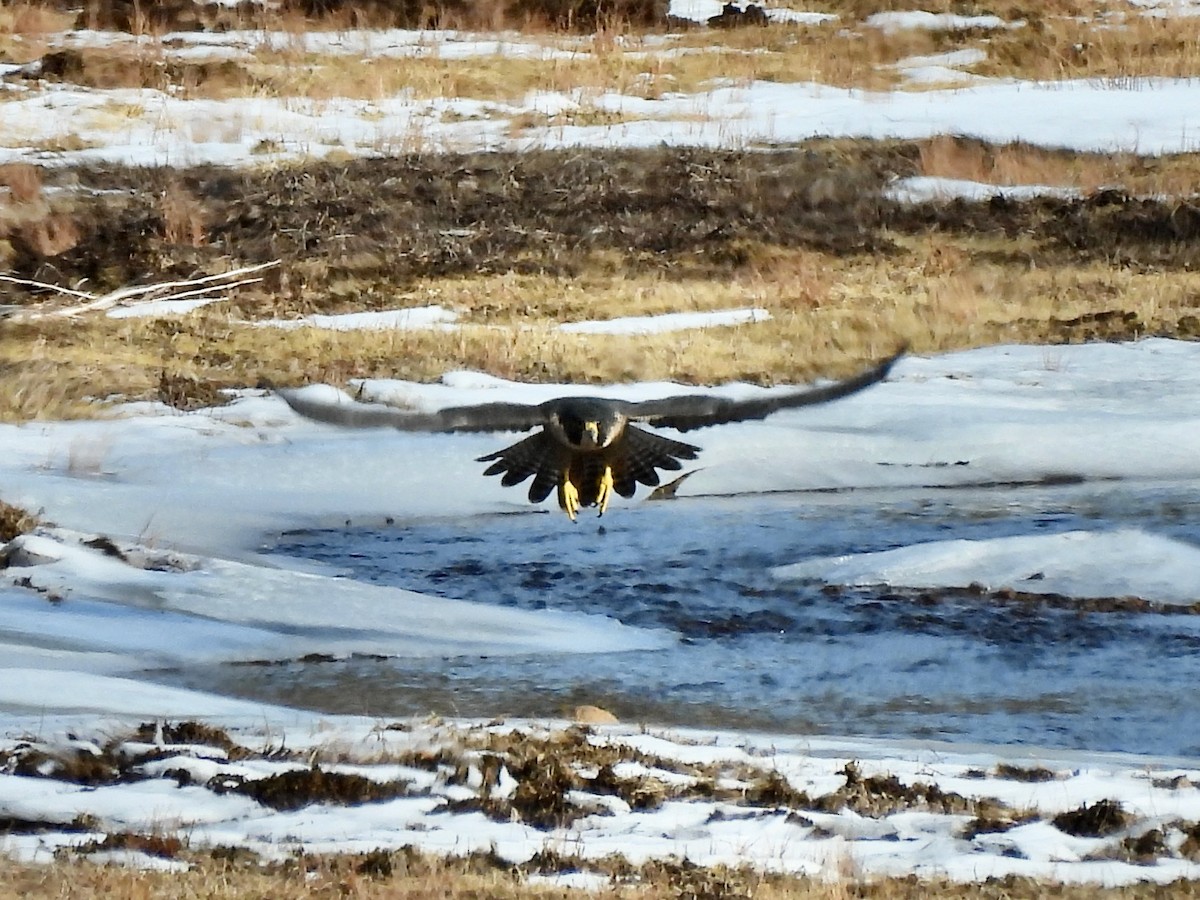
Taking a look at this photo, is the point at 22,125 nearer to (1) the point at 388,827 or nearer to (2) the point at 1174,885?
(1) the point at 388,827

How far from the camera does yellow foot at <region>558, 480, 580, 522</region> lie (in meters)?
6.85

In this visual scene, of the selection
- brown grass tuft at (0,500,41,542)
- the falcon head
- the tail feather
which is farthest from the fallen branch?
the falcon head

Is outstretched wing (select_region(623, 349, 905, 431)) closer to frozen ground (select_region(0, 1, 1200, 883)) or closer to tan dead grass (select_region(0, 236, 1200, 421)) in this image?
frozen ground (select_region(0, 1, 1200, 883))

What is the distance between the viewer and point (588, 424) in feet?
21.2

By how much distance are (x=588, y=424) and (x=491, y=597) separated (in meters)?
1.58

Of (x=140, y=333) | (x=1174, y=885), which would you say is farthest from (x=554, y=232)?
(x=1174, y=885)

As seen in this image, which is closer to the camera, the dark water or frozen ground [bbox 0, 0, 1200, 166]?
the dark water

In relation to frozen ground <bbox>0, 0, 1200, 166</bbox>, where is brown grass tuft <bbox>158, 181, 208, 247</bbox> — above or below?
below

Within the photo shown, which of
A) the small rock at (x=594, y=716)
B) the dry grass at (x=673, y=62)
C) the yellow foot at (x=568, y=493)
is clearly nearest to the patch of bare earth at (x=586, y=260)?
the dry grass at (x=673, y=62)

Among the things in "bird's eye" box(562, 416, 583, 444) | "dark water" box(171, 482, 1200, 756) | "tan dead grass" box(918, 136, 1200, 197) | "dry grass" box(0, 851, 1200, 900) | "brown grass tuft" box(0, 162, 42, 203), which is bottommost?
"dark water" box(171, 482, 1200, 756)

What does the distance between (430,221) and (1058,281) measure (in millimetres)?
4175

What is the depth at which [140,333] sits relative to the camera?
11227mm

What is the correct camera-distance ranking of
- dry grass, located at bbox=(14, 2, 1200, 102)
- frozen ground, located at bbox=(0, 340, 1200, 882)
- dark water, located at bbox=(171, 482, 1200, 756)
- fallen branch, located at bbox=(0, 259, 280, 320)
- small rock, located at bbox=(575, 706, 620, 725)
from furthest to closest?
dry grass, located at bbox=(14, 2, 1200, 102) → fallen branch, located at bbox=(0, 259, 280, 320) → dark water, located at bbox=(171, 482, 1200, 756) → small rock, located at bbox=(575, 706, 620, 725) → frozen ground, located at bbox=(0, 340, 1200, 882)

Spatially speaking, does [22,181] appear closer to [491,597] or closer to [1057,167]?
[491,597]
